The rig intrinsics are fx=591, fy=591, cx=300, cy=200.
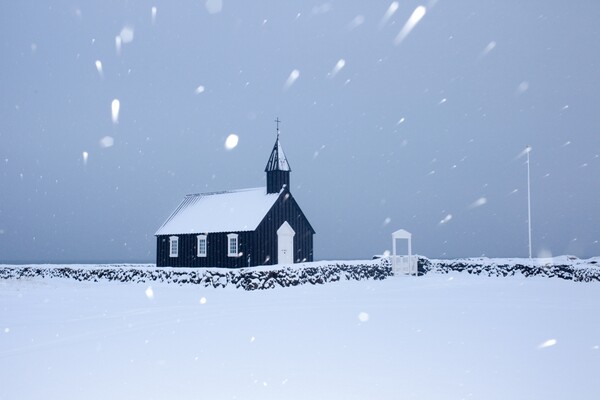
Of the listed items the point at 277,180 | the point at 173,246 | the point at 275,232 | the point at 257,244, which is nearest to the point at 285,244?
the point at 275,232

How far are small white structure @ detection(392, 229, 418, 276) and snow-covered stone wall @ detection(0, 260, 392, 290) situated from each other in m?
0.79

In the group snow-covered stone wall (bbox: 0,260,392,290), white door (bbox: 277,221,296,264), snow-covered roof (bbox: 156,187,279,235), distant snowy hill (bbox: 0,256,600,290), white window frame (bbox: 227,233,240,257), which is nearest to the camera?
snow-covered stone wall (bbox: 0,260,392,290)

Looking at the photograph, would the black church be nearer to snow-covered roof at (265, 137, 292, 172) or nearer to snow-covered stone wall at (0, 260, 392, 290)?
snow-covered roof at (265, 137, 292, 172)

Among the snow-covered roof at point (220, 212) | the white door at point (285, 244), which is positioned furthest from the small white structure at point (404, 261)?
the snow-covered roof at point (220, 212)

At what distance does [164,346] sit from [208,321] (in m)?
4.34

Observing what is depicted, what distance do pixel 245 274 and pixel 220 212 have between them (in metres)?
13.4

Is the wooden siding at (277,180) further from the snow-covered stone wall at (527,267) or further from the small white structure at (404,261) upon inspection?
the snow-covered stone wall at (527,267)

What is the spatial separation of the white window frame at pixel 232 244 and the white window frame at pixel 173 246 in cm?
553

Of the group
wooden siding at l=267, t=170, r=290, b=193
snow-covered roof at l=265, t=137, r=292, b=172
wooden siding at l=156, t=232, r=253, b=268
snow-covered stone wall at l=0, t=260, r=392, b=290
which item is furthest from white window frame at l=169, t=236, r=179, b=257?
snow-covered roof at l=265, t=137, r=292, b=172

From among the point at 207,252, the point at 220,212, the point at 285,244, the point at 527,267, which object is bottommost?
the point at 527,267

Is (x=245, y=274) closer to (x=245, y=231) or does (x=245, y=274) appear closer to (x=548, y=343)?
(x=245, y=231)

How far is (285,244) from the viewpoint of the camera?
4016 centimetres

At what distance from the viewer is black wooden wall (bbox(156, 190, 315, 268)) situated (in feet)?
126

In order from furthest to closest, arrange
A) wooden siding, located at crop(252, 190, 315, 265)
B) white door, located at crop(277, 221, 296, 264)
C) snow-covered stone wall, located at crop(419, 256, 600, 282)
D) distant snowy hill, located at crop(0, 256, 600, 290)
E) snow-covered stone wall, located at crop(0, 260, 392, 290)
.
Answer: white door, located at crop(277, 221, 296, 264) → wooden siding, located at crop(252, 190, 315, 265) → snow-covered stone wall, located at crop(419, 256, 600, 282) → distant snowy hill, located at crop(0, 256, 600, 290) → snow-covered stone wall, located at crop(0, 260, 392, 290)
